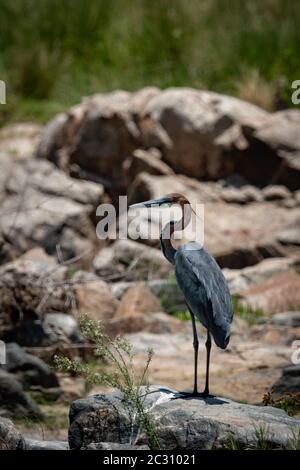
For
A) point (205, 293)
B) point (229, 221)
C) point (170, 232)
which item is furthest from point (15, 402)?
point (229, 221)

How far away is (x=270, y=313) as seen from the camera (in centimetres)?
1040

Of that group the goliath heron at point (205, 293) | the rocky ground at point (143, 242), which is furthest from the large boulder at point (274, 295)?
the goliath heron at point (205, 293)

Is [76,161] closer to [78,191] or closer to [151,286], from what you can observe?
[78,191]

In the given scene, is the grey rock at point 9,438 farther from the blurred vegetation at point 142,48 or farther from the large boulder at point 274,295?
the blurred vegetation at point 142,48

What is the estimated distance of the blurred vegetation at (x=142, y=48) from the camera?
15.1m

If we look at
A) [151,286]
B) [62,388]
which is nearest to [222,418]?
[62,388]

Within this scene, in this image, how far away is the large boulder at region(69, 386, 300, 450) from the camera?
530 centimetres

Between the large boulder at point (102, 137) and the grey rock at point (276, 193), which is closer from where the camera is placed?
the grey rock at point (276, 193)

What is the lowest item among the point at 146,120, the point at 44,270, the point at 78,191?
the point at 44,270

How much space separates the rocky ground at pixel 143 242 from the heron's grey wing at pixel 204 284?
6.14ft

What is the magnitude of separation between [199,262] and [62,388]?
8.78 ft

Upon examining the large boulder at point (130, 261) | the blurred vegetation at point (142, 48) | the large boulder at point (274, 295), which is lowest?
the large boulder at point (274, 295)

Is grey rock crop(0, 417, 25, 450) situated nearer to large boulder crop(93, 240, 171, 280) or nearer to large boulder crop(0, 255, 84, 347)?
large boulder crop(0, 255, 84, 347)

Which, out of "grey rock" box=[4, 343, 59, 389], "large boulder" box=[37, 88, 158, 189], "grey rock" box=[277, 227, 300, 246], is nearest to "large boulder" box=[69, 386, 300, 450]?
"grey rock" box=[4, 343, 59, 389]
